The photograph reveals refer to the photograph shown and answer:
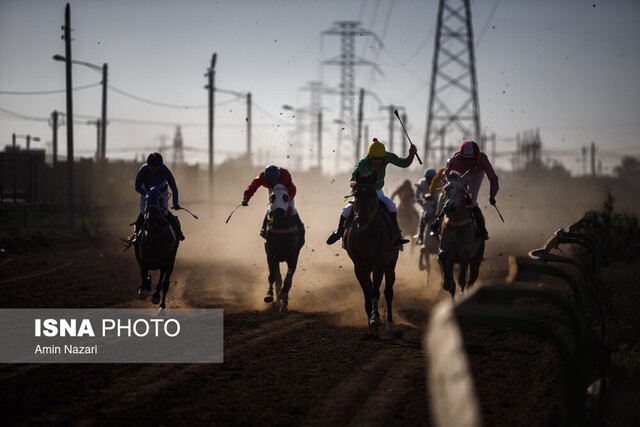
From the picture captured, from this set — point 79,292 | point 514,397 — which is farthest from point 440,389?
point 79,292

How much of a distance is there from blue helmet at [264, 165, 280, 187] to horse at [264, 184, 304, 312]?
0.21 metres

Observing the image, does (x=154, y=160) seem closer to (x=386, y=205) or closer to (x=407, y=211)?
(x=386, y=205)

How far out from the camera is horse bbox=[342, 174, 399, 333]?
33.3ft

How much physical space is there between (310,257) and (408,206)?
448 centimetres

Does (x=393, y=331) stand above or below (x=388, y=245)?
below

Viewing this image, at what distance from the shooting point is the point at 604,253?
1775cm

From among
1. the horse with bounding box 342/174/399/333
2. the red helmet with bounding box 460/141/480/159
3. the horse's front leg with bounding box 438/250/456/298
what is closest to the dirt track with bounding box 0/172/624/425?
the horse with bounding box 342/174/399/333

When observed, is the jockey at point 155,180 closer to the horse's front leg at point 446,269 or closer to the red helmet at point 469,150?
the horse's front leg at point 446,269

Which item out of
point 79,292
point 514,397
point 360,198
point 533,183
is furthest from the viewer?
point 533,183

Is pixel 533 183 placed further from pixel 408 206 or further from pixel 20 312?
pixel 20 312

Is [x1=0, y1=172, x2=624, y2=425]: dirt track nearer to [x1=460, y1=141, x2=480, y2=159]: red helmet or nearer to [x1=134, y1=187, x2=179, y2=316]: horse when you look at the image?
[x1=134, y1=187, x2=179, y2=316]: horse

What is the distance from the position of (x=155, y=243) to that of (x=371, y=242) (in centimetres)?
393

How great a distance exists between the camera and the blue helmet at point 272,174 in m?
12.9

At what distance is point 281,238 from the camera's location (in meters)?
12.9
